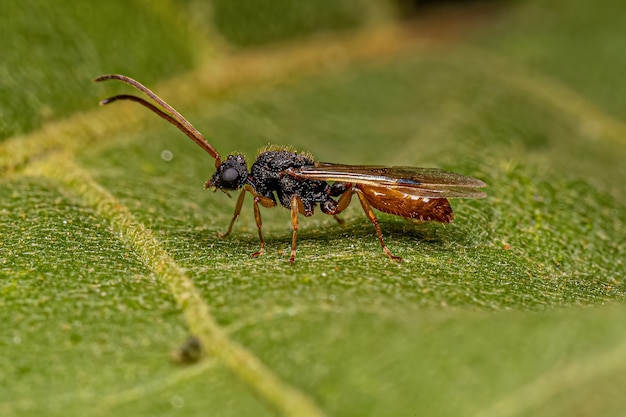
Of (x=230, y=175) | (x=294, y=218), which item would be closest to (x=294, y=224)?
(x=294, y=218)

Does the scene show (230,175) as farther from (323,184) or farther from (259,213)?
(323,184)

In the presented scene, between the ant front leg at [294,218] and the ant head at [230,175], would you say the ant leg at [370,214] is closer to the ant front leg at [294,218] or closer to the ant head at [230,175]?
the ant front leg at [294,218]

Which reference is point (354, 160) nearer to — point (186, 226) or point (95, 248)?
point (186, 226)

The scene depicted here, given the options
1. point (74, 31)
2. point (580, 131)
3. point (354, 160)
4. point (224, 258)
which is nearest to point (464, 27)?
point (580, 131)

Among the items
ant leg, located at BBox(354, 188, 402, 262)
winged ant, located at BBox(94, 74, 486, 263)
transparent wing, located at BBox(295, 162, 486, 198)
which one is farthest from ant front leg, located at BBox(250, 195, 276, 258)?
ant leg, located at BBox(354, 188, 402, 262)

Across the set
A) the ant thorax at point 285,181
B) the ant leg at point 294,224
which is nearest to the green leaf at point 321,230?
the ant leg at point 294,224

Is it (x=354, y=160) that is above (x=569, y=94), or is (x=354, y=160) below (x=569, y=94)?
below

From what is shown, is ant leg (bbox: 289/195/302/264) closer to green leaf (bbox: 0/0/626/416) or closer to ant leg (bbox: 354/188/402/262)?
green leaf (bbox: 0/0/626/416)
